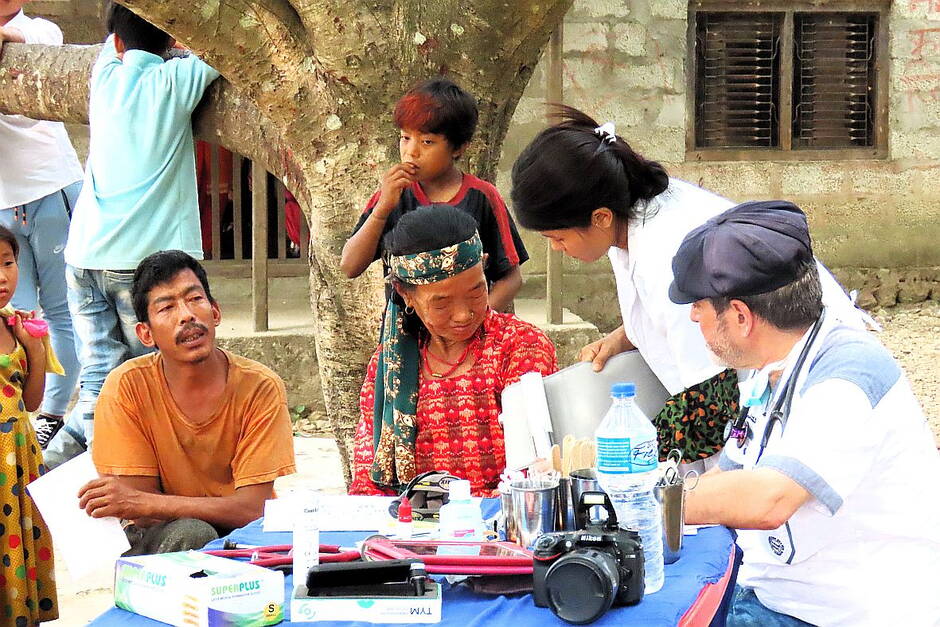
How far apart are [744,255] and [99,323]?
3.23 metres

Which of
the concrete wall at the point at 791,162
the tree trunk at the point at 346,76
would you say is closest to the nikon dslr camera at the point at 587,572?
the tree trunk at the point at 346,76

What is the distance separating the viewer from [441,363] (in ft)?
A: 10.7

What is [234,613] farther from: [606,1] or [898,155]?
[898,155]

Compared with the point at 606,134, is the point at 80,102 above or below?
above

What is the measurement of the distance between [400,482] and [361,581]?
1.11 m

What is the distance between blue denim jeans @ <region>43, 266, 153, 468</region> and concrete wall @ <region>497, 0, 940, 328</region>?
375 cm

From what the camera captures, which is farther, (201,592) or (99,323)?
(99,323)

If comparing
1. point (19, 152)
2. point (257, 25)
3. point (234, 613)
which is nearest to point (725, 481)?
point (234, 613)

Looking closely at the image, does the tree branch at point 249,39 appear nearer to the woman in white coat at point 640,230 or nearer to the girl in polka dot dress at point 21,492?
the girl in polka dot dress at point 21,492

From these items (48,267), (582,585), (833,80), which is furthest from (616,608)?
(833,80)

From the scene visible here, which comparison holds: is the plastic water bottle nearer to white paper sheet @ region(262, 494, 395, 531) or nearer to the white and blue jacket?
the white and blue jacket

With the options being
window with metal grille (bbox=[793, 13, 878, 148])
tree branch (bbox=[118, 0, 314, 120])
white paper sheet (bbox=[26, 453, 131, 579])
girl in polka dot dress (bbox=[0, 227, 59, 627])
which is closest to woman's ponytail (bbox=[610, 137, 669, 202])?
white paper sheet (bbox=[26, 453, 131, 579])

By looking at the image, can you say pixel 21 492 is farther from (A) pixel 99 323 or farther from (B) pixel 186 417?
(A) pixel 99 323

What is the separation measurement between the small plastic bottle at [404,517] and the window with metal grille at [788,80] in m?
6.44
